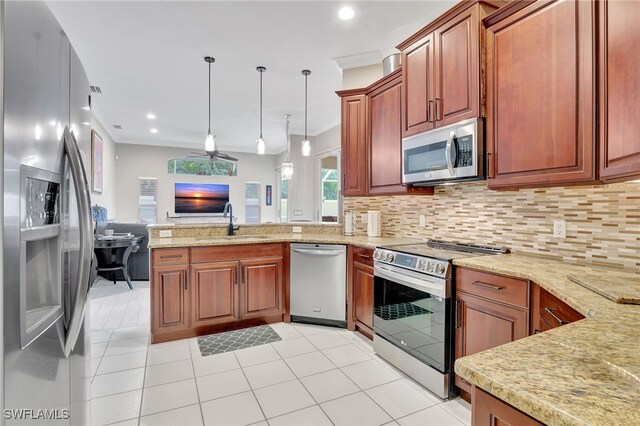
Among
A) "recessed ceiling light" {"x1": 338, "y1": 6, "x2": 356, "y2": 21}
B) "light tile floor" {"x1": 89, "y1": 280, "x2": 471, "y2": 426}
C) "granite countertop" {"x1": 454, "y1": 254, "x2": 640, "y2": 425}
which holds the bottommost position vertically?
"light tile floor" {"x1": 89, "y1": 280, "x2": 471, "y2": 426}

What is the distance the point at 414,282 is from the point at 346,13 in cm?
234

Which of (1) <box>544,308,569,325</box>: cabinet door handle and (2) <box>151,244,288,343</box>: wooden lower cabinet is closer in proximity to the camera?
(1) <box>544,308,569,325</box>: cabinet door handle

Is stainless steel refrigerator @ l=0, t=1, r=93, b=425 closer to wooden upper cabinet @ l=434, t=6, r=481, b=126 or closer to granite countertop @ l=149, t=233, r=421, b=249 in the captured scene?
granite countertop @ l=149, t=233, r=421, b=249

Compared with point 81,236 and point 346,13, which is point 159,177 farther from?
point 81,236

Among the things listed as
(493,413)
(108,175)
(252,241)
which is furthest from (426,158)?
(108,175)

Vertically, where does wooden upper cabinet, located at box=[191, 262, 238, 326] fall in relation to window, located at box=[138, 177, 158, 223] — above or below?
Result: below

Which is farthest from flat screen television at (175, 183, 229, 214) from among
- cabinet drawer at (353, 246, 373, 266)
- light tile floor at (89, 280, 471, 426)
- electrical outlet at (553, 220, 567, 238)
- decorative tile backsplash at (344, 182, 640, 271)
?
electrical outlet at (553, 220, 567, 238)

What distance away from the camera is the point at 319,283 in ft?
10.6

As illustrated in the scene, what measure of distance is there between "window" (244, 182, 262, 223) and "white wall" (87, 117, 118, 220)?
3.10 m

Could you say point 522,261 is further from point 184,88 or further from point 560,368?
point 184,88

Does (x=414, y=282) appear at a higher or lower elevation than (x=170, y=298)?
higher

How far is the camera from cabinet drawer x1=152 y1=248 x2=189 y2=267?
287cm
